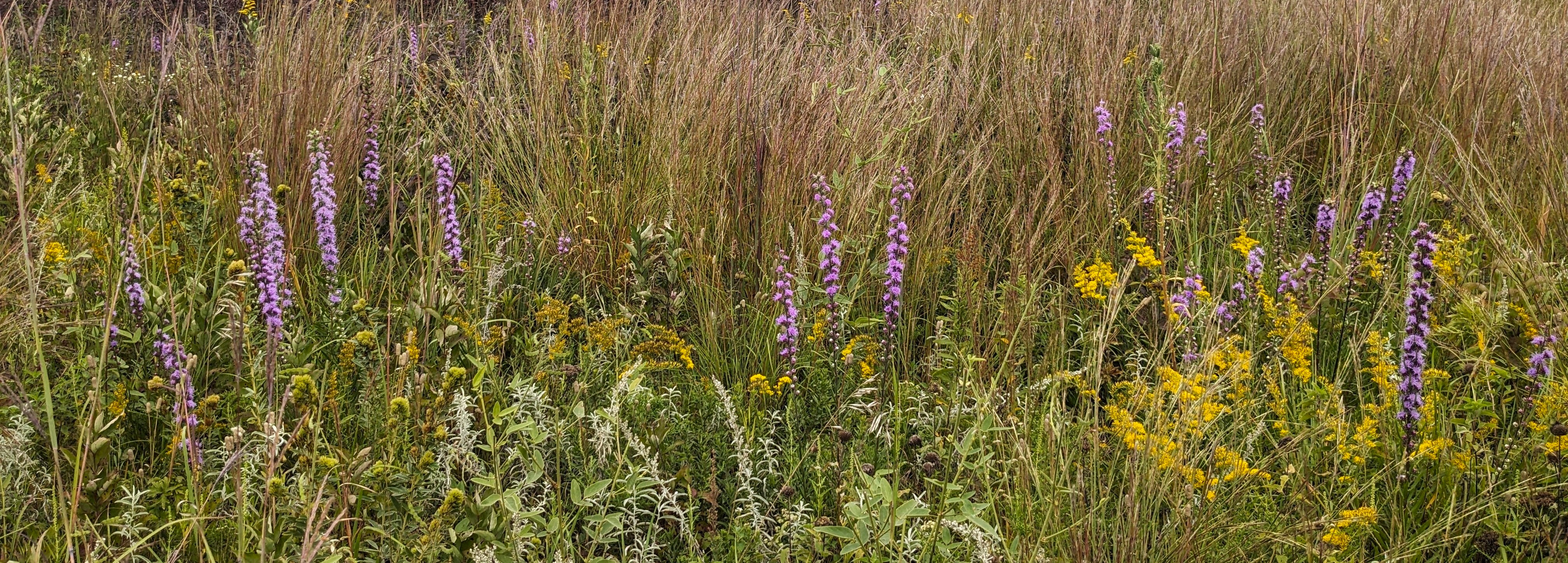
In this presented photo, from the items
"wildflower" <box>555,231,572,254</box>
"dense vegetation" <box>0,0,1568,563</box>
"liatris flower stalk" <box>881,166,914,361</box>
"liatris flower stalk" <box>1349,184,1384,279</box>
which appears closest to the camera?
"dense vegetation" <box>0,0,1568,563</box>

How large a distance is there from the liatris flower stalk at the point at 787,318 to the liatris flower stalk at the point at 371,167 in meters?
1.24

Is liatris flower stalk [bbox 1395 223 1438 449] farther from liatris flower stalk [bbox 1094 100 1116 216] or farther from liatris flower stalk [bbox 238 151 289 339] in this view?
liatris flower stalk [bbox 238 151 289 339]

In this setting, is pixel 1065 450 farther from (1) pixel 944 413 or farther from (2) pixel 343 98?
(2) pixel 343 98

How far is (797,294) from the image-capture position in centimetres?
239

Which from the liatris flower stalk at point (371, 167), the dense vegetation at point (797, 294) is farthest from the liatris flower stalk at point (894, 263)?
the liatris flower stalk at point (371, 167)

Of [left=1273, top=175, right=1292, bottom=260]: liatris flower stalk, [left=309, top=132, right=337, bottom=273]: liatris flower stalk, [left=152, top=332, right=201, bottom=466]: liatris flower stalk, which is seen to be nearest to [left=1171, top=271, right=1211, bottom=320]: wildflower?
[left=1273, top=175, right=1292, bottom=260]: liatris flower stalk

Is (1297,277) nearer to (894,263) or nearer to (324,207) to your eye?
(894,263)

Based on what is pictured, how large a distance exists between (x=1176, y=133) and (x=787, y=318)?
1.48 metres

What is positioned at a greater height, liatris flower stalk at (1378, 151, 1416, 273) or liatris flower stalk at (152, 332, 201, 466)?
liatris flower stalk at (152, 332, 201, 466)

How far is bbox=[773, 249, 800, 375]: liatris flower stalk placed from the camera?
2.31m

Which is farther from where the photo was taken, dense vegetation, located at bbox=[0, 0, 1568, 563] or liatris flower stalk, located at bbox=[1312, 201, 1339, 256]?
liatris flower stalk, located at bbox=[1312, 201, 1339, 256]

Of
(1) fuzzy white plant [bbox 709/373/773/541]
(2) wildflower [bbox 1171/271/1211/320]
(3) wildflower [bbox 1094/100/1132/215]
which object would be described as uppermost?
(3) wildflower [bbox 1094/100/1132/215]

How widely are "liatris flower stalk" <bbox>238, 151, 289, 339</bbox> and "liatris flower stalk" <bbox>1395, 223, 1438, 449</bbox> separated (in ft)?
6.95

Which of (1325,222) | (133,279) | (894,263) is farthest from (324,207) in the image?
(1325,222)
